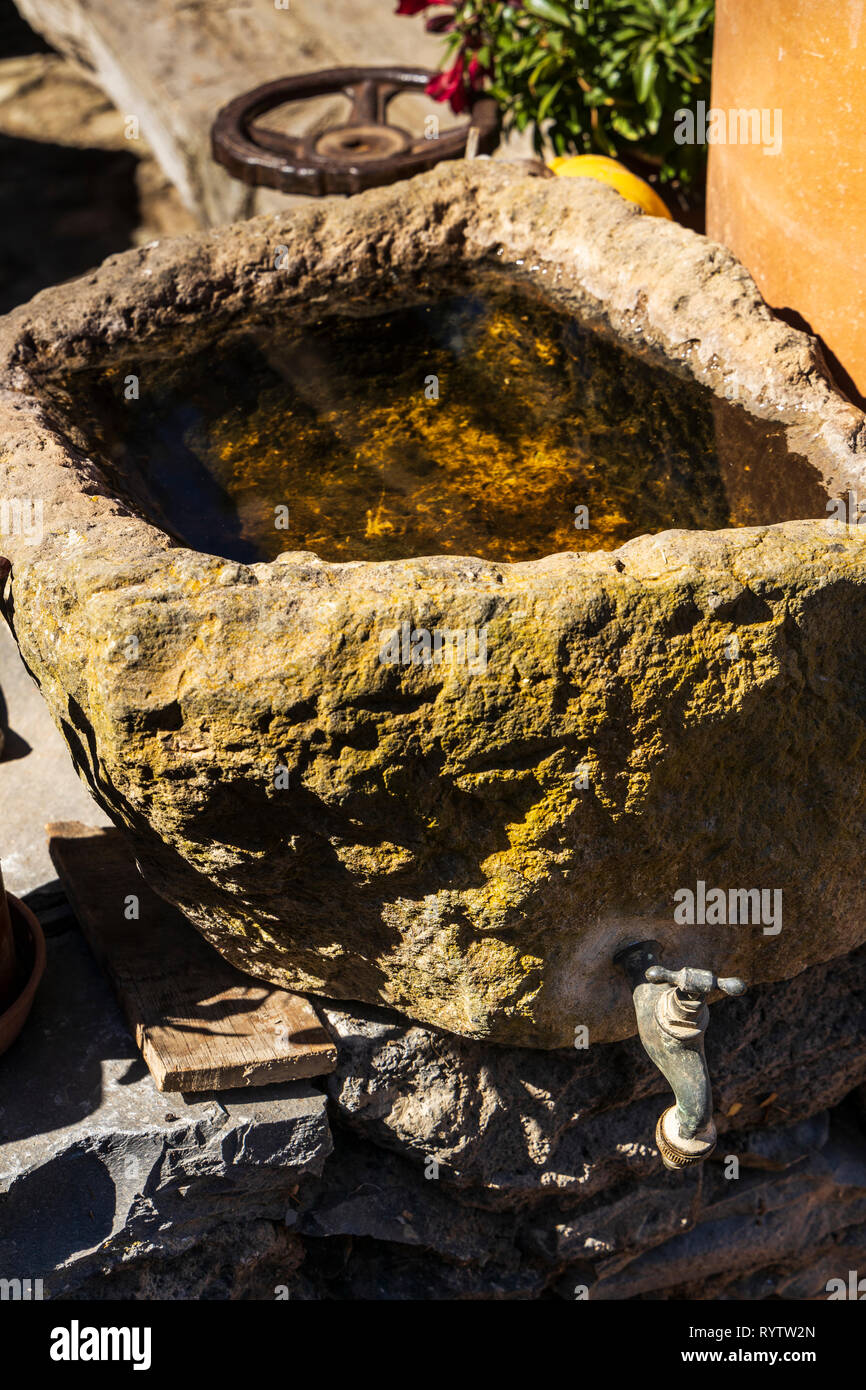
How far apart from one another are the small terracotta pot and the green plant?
3.16m

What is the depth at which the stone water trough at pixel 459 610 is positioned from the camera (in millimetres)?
1876

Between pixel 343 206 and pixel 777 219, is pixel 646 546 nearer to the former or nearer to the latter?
pixel 777 219

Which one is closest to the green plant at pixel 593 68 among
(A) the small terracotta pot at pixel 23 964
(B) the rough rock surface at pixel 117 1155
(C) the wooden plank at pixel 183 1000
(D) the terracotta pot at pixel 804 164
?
(D) the terracotta pot at pixel 804 164

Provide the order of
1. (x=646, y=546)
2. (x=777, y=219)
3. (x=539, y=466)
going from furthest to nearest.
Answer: (x=777, y=219), (x=539, y=466), (x=646, y=546)

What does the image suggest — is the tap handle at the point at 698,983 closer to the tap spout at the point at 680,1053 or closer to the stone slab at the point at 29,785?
the tap spout at the point at 680,1053

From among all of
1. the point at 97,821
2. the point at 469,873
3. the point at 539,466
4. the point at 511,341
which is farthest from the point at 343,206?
the point at 469,873

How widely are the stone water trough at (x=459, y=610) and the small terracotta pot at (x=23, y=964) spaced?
36 centimetres

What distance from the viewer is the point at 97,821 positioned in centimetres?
302

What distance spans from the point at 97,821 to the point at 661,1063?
1.53 m

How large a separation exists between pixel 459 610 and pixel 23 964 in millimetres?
1258

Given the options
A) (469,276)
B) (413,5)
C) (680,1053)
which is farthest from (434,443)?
(413,5)

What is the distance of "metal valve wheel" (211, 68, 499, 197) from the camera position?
13.7 feet

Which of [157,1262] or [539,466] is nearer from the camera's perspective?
[157,1262]

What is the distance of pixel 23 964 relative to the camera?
250 centimetres
